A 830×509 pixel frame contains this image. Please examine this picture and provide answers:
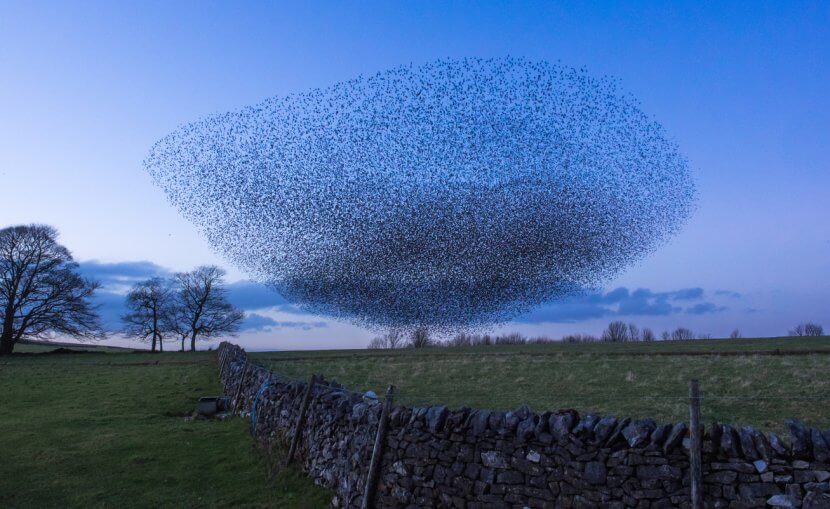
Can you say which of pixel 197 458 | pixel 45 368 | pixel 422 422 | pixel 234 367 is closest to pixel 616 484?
pixel 422 422

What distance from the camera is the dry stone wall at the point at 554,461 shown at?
6105 millimetres

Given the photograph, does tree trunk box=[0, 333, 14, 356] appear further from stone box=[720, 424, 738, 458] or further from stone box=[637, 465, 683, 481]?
stone box=[720, 424, 738, 458]

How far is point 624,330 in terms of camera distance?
64.7m

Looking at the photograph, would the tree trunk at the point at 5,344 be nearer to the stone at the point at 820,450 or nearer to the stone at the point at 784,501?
the stone at the point at 784,501

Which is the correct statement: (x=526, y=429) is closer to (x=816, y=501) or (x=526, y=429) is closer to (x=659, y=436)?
(x=659, y=436)

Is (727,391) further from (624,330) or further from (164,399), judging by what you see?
(624,330)

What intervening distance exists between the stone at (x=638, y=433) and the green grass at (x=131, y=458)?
555cm

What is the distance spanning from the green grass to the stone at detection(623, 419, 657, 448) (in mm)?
5552

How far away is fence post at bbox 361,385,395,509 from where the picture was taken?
911 cm

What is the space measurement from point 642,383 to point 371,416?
13.6 meters

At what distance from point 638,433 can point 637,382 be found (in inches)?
604

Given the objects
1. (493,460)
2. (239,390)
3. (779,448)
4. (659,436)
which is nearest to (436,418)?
(493,460)

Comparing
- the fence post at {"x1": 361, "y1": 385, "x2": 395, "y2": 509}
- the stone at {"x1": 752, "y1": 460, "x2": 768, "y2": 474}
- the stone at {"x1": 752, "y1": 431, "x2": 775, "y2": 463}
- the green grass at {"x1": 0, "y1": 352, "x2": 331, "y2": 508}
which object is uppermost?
the stone at {"x1": 752, "y1": 431, "x2": 775, "y2": 463}

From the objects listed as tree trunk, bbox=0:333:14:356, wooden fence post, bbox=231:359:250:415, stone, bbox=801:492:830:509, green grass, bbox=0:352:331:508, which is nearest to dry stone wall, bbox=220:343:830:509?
stone, bbox=801:492:830:509
